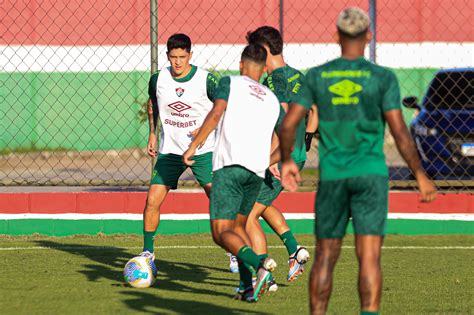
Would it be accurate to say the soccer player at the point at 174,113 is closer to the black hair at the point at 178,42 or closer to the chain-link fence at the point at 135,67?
the black hair at the point at 178,42

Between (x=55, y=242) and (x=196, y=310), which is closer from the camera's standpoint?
(x=196, y=310)

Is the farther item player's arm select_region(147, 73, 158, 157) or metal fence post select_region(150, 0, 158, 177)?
metal fence post select_region(150, 0, 158, 177)

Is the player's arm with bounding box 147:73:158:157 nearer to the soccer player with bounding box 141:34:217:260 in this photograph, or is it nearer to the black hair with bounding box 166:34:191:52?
the soccer player with bounding box 141:34:217:260

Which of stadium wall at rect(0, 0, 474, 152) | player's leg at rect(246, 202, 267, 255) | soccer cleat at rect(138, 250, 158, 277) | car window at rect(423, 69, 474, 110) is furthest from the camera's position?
stadium wall at rect(0, 0, 474, 152)

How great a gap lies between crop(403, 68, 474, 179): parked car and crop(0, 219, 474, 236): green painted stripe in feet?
5.22

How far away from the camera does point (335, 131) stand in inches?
267

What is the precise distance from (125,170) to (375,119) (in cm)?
1612

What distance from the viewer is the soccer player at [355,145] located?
21.9 feet

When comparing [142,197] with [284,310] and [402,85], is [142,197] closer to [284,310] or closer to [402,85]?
[284,310]

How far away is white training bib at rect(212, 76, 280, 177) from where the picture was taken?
27.5 feet

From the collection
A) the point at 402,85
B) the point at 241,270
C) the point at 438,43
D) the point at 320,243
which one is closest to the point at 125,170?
the point at 402,85

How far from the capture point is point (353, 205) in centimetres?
682

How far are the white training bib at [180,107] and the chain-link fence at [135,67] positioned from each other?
5.53 meters

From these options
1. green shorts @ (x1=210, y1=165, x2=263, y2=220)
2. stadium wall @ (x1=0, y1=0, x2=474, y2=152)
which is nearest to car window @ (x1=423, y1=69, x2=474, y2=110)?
stadium wall @ (x1=0, y1=0, x2=474, y2=152)
